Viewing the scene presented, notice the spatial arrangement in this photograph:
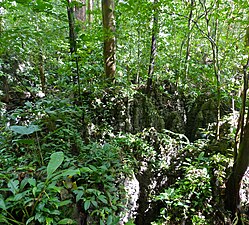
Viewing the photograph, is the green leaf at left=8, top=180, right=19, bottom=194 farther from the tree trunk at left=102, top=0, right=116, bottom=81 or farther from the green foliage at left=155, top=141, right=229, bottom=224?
the tree trunk at left=102, top=0, right=116, bottom=81

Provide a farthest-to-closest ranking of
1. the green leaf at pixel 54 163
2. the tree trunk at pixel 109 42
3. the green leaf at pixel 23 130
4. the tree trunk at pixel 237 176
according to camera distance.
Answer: the tree trunk at pixel 109 42
the tree trunk at pixel 237 176
the green leaf at pixel 23 130
the green leaf at pixel 54 163

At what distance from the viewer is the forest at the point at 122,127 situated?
1.93m

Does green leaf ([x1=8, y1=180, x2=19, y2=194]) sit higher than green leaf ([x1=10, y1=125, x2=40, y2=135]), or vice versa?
green leaf ([x1=10, y1=125, x2=40, y2=135])

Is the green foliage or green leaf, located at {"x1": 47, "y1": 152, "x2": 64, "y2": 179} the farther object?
the green foliage

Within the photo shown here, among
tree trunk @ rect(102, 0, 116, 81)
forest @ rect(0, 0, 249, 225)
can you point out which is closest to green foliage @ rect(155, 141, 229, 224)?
forest @ rect(0, 0, 249, 225)

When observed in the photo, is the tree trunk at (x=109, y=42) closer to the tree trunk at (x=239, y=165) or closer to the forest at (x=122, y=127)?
the forest at (x=122, y=127)

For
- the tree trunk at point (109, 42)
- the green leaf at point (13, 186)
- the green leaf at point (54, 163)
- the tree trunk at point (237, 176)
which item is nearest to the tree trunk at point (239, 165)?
the tree trunk at point (237, 176)

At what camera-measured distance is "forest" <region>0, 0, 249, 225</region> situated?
76.1 inches

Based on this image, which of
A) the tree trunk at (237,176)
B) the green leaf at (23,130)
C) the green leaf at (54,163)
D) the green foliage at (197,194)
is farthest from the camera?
the green foliage at (197,194)

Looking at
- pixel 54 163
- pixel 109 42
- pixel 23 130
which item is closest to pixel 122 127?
pixel 109 42

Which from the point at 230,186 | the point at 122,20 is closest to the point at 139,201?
the point at 230,186

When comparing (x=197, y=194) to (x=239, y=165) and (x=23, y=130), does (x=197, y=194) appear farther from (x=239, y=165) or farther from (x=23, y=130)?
(x=23, y=130)

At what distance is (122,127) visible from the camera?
13.3ft

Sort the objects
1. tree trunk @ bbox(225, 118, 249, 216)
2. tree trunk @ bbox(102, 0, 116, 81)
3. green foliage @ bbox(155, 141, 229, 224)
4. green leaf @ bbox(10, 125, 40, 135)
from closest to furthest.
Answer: green leaf @ bbox(10, 125, 40, 135)
tree trunk @ bbox(225, 118, 249, 216)
green foliage @ bbox(155, 141, 229, 224)
tree trunk @ bbox(102, 0, 116, 81)
